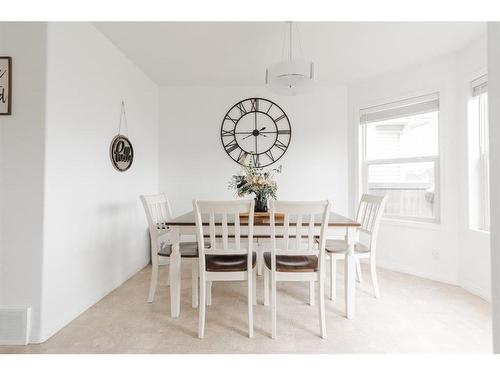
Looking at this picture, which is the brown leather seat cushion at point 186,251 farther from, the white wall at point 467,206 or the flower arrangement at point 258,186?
the white wall at point 467,206

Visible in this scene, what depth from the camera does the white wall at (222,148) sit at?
3.93m

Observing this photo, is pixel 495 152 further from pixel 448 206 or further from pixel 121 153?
pixel 121 153

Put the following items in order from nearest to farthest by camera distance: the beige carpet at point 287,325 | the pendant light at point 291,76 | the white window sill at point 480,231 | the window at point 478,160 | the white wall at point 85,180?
the beige carpet at point 287,325, the white wall at point 85,180, the pendant light at point 291,76, the white window sill at point 480,231, the window at point 478,160

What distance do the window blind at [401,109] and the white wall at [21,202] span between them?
139 inches

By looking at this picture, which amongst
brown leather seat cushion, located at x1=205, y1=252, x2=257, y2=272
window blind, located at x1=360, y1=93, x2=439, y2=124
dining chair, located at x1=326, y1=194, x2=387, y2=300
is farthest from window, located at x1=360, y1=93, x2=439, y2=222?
brown leather seat cushion, located at x1=205, y1=252, x2=257, y2=272

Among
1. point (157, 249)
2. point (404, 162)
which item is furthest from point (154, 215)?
point (404, 162)

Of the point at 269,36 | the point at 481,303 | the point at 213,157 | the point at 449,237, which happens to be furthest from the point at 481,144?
the point at 213,157

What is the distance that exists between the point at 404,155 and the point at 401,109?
561 mm

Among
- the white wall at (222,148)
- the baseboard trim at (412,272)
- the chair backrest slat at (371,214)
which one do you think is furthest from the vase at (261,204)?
the baseboard trim at (412,272)

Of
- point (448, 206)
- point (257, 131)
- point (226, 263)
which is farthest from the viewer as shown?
point (257, 131)

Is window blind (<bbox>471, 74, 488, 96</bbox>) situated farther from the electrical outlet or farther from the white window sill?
the electrical outlet

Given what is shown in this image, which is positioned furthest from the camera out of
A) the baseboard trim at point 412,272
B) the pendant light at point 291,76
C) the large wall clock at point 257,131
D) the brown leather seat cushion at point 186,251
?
the large wall clock at point 257,131

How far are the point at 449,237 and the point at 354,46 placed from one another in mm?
2262

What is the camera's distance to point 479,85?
270cm
